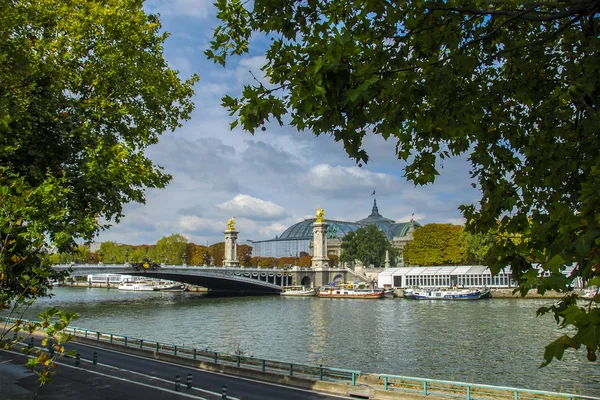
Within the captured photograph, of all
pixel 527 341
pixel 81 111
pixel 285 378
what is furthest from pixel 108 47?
pixel 527 341

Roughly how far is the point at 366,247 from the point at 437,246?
22.8 meters

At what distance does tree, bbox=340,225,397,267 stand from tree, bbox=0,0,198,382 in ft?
360

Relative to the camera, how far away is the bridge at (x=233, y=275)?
3291 inches

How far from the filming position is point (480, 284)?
97750 millimetres

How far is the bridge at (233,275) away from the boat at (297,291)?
5.16 feet

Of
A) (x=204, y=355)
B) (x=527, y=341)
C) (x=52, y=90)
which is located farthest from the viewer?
(x=527, y=341)

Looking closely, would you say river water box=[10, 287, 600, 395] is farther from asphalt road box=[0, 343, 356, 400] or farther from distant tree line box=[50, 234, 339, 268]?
distant tree line box=[50, 234, 339, 268]

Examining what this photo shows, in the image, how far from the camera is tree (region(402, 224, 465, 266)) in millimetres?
107938

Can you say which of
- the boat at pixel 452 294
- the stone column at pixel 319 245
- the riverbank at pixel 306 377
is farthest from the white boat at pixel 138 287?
the riverbank at pixel 306 377

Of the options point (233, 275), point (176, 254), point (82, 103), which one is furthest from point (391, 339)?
point (176, 254)

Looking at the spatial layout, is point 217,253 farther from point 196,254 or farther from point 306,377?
point 306,377

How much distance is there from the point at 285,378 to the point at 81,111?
11.9 metres

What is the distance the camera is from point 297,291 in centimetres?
10450

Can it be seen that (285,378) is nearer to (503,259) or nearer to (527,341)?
(503,259)
